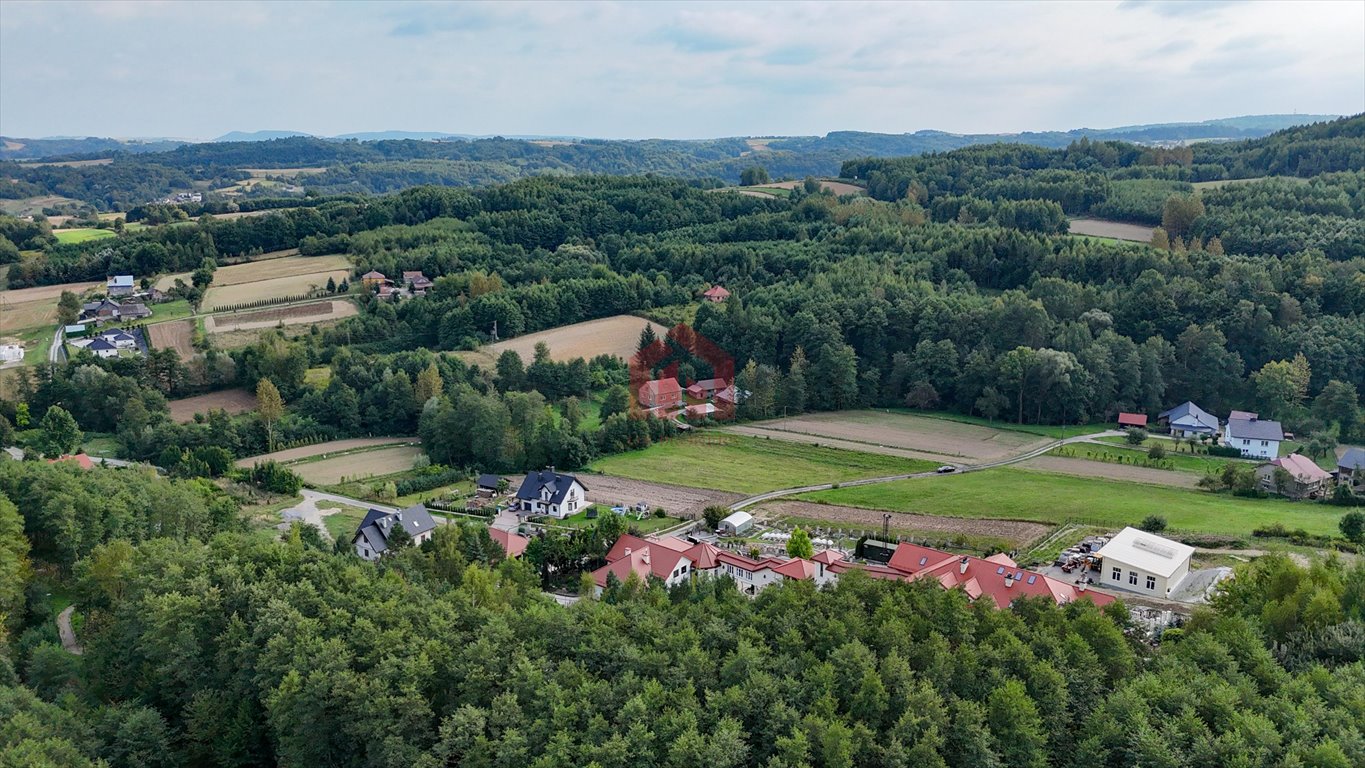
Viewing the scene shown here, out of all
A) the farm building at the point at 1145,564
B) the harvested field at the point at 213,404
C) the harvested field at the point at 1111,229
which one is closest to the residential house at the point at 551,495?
the farm building at the point at 1145,564

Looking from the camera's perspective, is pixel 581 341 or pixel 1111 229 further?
pixel 1111 229

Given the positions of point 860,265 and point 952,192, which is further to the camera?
point 952,192

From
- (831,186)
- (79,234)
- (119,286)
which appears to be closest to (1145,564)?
(119,286)

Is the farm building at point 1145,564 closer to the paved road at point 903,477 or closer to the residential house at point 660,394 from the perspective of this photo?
the paved road at point 903,477

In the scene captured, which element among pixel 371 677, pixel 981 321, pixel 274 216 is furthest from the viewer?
pixel 274 216

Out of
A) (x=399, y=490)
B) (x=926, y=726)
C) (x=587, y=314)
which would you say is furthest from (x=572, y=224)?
(x=926, y=726)

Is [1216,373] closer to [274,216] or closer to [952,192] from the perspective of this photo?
[952,192]

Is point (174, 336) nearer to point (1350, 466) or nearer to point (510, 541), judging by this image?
point (510, 541)
